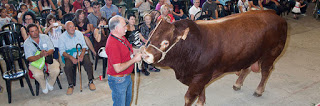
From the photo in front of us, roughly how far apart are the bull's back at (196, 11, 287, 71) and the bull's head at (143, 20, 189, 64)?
55 cm

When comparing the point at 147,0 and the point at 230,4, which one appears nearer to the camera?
the point at 147,0

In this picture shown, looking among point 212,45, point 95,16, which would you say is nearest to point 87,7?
point 95,16

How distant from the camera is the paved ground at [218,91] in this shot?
13.6 feet

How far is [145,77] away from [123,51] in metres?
2.45

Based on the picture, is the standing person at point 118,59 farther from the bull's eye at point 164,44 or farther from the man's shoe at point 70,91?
the man's shoe at point 70,91

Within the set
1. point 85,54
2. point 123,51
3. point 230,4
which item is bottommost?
point 85,54

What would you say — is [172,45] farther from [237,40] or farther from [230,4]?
[230,4]

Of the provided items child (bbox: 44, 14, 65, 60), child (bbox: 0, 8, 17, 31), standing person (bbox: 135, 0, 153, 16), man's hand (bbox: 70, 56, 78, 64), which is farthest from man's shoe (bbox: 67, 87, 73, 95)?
standing person (bbox: 135, 0, 153, 16)

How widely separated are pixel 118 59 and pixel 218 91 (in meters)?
2.40

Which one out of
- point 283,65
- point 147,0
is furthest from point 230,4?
point 283,65

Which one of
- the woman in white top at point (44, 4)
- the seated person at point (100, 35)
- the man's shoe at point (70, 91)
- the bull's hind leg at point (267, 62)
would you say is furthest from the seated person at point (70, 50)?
the woman in white top at point (44, 4)

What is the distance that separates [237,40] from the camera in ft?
11.2

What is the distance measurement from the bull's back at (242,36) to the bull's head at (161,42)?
Answer: 0.55 m

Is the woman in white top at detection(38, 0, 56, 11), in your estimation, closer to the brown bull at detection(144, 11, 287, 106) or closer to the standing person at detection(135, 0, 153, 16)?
the standing person at detection(135, 0, 153, 16)
